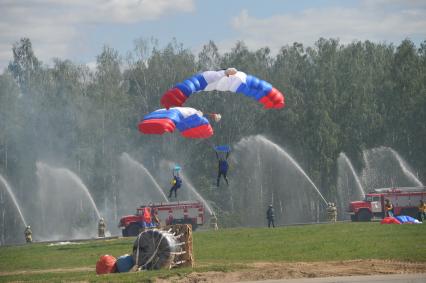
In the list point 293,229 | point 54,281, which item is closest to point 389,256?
point 54,281

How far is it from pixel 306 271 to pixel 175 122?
15.3m

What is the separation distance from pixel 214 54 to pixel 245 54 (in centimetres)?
566

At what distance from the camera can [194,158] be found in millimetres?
89812

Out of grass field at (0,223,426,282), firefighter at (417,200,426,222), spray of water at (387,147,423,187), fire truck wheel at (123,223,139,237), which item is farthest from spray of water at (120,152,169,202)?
grass field at (0,223,426,282)

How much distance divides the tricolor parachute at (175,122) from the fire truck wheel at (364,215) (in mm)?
18381

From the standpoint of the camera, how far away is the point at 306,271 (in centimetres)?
2817

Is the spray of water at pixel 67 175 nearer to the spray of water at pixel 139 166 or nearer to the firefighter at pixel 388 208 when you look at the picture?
the spray of water at pixel 139 166

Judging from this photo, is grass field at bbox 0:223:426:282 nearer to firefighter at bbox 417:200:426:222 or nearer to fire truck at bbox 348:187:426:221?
firefighter at bbox 417:200:426:222

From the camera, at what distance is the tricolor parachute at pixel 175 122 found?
40562 millimetres

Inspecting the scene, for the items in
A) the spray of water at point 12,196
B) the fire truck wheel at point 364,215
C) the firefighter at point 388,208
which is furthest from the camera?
the spray of water at point 12,196

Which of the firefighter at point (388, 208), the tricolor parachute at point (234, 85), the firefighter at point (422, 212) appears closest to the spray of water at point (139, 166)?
the firefighter at point (388, 208)

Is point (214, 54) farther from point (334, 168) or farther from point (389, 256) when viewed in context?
point (389, 256)

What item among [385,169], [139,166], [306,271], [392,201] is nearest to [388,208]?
[392,201]

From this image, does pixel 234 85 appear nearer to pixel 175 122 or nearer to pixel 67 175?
pixel 175 122
